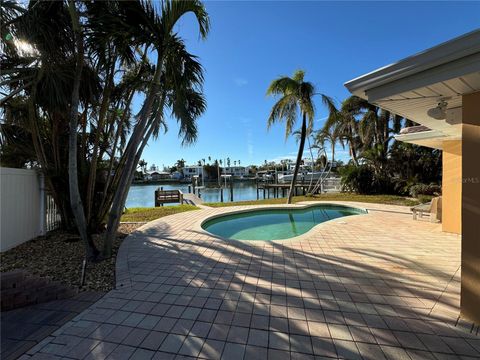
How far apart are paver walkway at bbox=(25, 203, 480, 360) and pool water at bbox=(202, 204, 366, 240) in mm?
2326

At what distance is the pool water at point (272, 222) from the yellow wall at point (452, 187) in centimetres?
354

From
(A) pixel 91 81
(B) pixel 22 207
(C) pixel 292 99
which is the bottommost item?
(B) pixel 22 207

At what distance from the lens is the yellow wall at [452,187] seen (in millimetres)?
5348

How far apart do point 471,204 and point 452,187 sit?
4.38 meters

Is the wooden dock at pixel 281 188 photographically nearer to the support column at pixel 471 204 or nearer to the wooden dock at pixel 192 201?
the wooden dock at pixel 192 201

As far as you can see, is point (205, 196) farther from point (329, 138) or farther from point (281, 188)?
point (329, 138)

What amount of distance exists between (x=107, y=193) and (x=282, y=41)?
7.20m

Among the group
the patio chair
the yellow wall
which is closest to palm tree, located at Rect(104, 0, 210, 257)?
the yellow wall

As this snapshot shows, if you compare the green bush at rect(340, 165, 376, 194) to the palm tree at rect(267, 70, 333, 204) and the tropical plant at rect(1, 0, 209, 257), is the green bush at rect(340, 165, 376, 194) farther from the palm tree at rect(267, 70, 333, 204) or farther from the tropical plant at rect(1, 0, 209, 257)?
the tropical plant at rect(1, 0, 209, 257)

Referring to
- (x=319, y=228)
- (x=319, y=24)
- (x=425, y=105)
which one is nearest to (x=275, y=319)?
(x=425, y=105)

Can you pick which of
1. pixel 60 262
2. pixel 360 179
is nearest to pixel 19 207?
pixel 60 262

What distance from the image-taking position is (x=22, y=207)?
4750mm

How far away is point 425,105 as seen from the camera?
2.97 m

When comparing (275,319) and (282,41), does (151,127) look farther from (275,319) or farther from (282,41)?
(282,41)
